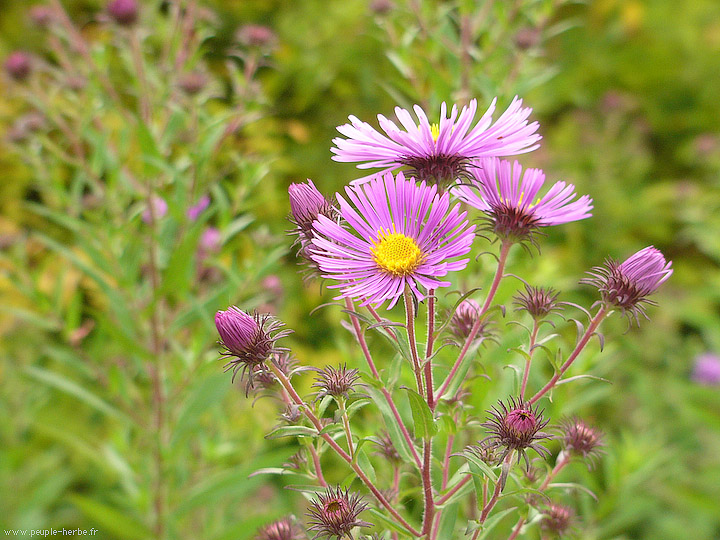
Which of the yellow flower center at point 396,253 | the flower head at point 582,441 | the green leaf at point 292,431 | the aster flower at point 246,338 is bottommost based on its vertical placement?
the flower head at point 582,441

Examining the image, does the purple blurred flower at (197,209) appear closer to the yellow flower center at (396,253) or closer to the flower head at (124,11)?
the flower head at (124,11)

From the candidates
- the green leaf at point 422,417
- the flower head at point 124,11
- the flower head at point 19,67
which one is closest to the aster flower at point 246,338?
the green leaf at point 422,417

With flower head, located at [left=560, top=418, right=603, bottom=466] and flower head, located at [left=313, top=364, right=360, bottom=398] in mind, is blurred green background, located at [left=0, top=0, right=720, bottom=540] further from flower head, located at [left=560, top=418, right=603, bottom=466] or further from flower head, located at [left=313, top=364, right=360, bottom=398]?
flower head, located at [left=313, top=364, right=360, bottom=398]

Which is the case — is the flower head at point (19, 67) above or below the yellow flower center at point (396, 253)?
above

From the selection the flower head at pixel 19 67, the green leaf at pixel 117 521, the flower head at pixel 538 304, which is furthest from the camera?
the flower head at pixel 19 67

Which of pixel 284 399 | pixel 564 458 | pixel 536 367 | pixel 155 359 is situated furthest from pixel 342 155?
pixel 155 359

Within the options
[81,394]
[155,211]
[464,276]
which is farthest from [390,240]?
[81,394]

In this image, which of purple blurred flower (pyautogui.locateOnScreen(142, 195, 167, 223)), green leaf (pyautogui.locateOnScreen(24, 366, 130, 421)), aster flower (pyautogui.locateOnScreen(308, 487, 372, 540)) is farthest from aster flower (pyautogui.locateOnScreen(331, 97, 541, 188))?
green leaf (pyautogui.locateOnScreen(24, 366, 130, 421))

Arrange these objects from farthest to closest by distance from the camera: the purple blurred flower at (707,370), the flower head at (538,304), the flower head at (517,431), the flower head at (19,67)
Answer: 1. the purple blurred flower at (707,370)
2. the flower head at (19,67)
3. the flower head at (538,304)
4. the flower head at (517,431)
